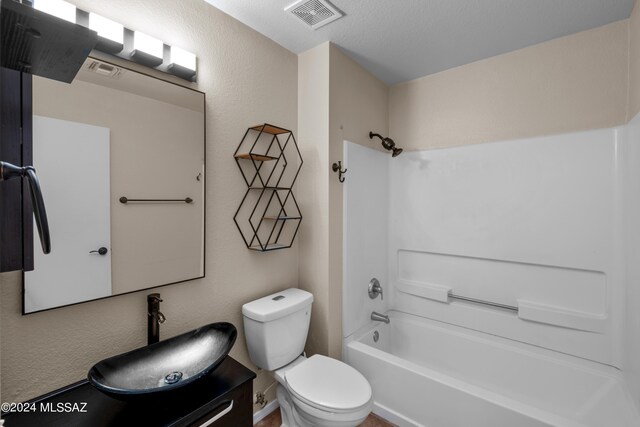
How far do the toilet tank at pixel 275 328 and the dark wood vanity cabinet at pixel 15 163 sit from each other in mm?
1089

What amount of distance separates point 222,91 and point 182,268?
976mm

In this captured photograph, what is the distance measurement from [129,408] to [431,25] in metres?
2.36

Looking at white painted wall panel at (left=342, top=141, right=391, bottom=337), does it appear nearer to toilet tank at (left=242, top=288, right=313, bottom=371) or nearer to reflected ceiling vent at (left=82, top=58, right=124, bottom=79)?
toilet tank at (left=242, top=288, right=313, bottom=371)

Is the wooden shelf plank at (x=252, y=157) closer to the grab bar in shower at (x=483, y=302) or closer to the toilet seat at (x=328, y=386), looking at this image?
the toilet seat at (x=328, y=386)

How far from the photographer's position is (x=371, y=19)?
176cm

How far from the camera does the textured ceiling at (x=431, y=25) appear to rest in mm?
1639

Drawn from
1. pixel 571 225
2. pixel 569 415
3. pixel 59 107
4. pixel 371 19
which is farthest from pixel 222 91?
pixel 569 415

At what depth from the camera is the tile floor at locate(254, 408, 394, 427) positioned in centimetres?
189

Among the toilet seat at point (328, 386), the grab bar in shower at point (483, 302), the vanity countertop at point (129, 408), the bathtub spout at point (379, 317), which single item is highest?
the grab bar in shower at point (483, 302)

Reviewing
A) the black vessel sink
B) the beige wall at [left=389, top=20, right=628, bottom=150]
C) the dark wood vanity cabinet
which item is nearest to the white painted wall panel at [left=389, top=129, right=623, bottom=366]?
the beige wall at [left=389, top=20, right=628, bottom=150]

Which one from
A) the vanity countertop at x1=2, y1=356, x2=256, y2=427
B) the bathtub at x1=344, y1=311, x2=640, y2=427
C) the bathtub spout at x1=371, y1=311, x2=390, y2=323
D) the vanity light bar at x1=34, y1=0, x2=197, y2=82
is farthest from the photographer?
the bathtub spout at x1=371, y1=311, x2=390, y2=323

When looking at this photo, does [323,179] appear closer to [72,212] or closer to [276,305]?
[276,305]

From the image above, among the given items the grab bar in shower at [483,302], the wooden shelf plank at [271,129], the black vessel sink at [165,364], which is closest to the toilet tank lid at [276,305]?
the black vessel sink at [165,364]

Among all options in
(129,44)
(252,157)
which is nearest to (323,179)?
(252,157)
